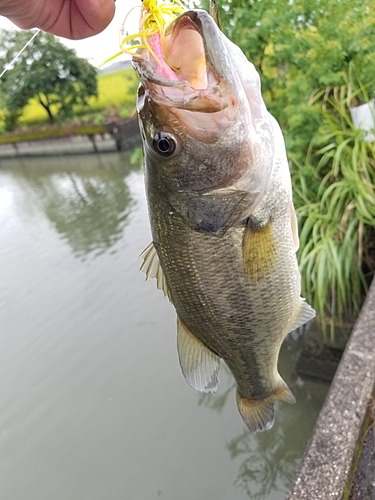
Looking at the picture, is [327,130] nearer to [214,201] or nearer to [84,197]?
[214,201]

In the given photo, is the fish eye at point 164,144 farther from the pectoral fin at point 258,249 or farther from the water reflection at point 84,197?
the water reflection at point 84,197

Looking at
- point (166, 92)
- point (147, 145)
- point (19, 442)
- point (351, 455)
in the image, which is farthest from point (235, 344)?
point (19, 442)

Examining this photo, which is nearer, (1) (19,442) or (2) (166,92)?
(2) (166,92)

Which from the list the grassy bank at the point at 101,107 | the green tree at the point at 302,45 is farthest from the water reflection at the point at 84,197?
the green tree at the point at 302,45

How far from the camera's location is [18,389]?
446cm

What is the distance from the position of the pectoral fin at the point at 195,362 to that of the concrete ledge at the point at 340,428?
79 cm

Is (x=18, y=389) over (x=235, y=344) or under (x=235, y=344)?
under

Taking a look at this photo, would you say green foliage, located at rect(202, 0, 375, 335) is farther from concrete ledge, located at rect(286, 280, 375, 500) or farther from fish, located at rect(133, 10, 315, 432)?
fish, located at rect(133, 10, 315, 432)

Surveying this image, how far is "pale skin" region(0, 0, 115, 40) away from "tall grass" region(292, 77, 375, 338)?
2428mm

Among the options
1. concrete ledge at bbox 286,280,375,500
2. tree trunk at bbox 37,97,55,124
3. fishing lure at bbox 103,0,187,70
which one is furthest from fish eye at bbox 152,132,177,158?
tree trunk at bbox 37,97,55,124

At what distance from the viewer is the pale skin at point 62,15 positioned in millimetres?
1281

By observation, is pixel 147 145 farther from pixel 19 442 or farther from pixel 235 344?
pixel 19 442

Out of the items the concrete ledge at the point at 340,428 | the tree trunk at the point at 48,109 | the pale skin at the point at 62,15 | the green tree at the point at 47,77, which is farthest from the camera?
the tree trunk at the point at 48,109

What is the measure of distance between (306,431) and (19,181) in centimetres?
1428
